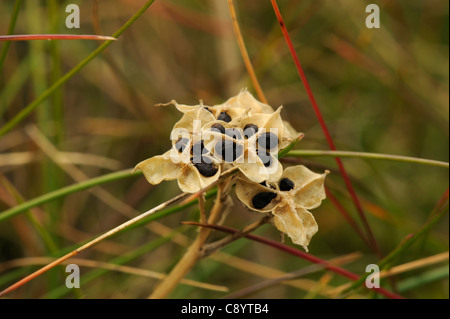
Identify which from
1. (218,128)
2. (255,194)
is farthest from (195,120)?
(255,194)

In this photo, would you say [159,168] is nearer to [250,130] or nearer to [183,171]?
[183,171]

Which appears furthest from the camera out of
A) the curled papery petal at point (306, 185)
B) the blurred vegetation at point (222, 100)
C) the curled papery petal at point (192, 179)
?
the blurred vegetation at point (222, 100)

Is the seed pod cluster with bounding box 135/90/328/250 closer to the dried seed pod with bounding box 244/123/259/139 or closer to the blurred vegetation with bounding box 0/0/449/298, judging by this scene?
the dried seed pod with bounding box 244/123/259/139

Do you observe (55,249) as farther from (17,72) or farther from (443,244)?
(443,244)

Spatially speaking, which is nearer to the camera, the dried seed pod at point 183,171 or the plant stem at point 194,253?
the dried seed pod at point 183,171

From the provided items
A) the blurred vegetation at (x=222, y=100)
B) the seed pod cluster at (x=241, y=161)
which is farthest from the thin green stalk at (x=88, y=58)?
the blurred vegetation at (x=222, y=100)

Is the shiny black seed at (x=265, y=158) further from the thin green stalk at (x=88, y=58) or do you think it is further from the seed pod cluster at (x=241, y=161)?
the thin green stalk at (x=88, y=58)
